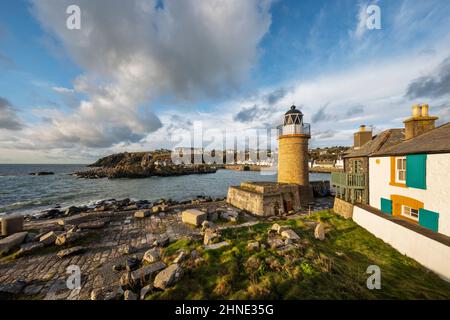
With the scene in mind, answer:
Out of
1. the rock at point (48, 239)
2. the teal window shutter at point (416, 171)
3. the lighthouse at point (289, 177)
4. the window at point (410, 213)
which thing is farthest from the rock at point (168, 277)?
the window at point (410, 213)

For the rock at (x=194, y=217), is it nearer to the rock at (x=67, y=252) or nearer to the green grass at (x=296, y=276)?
the green grass at (x=296, y=276)

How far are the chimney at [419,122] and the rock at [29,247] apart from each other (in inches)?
757

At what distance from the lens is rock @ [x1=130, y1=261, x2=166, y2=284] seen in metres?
4.87

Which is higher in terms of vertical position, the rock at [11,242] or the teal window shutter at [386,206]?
the teal window shutter at [386,206]

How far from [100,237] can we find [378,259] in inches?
485

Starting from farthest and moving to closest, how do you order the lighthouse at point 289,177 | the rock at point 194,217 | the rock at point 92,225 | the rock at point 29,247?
the lighthouse at point 289,177 → the rock at point 194,217 → the rock at point 92,225 → the rock at point 29,247

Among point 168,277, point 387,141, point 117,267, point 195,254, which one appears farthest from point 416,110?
point 117,267

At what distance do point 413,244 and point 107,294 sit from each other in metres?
11.0

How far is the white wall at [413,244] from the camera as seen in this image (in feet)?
19.7

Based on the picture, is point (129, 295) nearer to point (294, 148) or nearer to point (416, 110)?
point (294, 148)

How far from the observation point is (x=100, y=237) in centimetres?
850

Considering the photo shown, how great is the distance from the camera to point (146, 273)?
5051 mm
